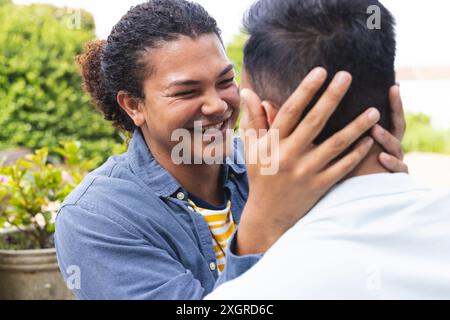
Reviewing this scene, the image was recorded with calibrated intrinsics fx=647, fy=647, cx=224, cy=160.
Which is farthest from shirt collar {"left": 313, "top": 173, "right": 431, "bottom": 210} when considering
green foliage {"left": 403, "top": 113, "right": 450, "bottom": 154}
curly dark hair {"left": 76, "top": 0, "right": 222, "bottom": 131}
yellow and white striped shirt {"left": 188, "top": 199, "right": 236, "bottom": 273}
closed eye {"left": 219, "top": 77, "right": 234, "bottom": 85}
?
green foliage {"left": 403, "top": 113, "right": 450, "bottom": 154}

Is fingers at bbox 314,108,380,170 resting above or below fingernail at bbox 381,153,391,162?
above

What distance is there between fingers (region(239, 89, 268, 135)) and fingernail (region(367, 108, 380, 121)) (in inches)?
9.7

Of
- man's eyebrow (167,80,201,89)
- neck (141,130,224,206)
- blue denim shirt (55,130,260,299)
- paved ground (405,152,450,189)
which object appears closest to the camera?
blue denim shirt (55,130,260,299)

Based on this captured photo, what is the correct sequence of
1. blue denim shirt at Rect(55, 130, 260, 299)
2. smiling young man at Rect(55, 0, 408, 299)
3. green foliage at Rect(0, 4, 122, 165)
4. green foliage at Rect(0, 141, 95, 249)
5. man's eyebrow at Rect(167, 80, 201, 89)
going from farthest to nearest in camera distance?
green foliage at Rect(0, 4, 122, 165), green foliage at Rect(0, 141, 95, 249), man's eyebrow at Rect(167, 80, 201, 89), blue denim shirt at Rect(55, 130, 260, 299), smiling young man at Rect(55, 0, 408, 299)

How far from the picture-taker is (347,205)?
1.43 metres

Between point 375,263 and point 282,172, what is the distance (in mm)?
304

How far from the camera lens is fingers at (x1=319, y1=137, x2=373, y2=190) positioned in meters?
1.47

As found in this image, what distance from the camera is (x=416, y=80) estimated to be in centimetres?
995

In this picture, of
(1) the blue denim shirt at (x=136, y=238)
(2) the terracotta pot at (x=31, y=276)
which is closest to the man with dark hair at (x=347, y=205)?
(1) the blue denim shirt at (x=136, y=238)

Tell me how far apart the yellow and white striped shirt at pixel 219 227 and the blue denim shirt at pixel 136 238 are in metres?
0.06

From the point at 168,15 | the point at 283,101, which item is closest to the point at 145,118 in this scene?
the point at 168,15

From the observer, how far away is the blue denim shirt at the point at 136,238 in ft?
6.11

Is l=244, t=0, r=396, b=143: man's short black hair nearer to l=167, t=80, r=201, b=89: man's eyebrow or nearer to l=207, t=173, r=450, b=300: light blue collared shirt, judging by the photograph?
l=207, t=173, r=450, b=300: light blue collared shirt

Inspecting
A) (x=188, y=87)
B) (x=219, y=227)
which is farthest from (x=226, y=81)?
(x=219, y=227)
